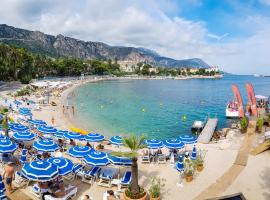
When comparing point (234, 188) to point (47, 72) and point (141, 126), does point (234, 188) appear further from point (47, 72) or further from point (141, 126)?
point (47, 72)

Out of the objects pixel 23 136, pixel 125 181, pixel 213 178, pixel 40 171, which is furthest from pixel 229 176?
pixel 23 136

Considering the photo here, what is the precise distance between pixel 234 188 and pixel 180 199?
3.06 m

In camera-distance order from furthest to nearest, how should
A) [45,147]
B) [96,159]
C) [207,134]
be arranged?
[207,134] → [45,147] → [96,159]

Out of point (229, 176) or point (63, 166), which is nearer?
point (63, 166)

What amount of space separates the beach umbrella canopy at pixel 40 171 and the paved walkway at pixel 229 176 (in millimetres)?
6747

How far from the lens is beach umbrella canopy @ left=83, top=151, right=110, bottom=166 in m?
14.2

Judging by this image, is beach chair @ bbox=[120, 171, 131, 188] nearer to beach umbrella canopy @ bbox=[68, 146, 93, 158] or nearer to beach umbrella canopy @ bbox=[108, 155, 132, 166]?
beach umbrella canopy @ bbox=[108, 155, 132, 166]

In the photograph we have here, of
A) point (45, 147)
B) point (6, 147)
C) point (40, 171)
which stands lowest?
point (45, 147)

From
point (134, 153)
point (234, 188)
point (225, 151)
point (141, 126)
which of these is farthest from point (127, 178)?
point (141, 126)

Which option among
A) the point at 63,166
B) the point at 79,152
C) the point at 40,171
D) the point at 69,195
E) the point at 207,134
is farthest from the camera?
the point at 207,134

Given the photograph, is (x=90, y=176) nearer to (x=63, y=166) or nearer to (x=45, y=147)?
(x=63, y=166)

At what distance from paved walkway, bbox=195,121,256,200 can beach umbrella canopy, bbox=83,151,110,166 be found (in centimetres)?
495

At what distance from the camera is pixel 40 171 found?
11.8 meters

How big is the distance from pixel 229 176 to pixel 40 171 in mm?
10187
